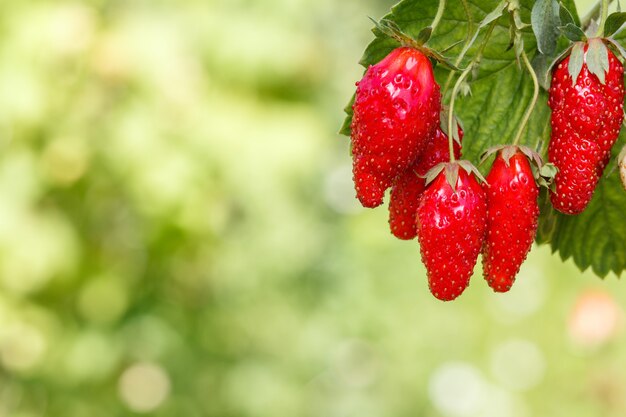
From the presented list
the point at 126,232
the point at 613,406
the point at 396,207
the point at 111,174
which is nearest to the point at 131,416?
the point at 126,232

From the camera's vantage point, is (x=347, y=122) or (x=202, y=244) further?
(x=202, y=244)

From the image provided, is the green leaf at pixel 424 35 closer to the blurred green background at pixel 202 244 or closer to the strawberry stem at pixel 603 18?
the strawberry stem at pixel 603 18

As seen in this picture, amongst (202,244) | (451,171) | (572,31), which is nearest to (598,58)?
(572,31)

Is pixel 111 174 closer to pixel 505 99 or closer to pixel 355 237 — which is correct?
pixel 355 237

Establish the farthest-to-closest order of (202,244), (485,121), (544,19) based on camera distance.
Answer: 1. (202,244)
2. (485,121)
3. (544,19)

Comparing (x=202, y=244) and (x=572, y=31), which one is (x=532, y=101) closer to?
(x=572, y=31)

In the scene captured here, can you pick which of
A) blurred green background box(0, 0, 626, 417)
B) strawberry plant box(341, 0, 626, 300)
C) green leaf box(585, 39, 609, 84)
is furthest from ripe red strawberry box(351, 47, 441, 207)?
blurred green background box(0, 0, 626, 417)
